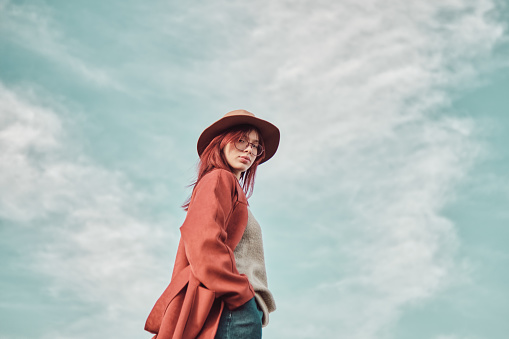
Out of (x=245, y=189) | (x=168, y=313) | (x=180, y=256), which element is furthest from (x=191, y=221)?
(x=245, y=189)

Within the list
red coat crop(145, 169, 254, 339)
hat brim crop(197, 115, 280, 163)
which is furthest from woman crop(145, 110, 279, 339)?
hat brim crop(197, 115, 280, 163)

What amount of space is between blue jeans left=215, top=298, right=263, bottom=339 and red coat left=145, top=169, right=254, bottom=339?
0.04 metres

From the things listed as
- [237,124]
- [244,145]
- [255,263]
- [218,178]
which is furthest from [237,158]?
[255,263]

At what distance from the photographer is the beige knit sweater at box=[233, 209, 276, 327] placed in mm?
3711

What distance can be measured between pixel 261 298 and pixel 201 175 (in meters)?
1.02

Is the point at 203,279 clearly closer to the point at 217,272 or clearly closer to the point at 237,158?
the point at 217,272

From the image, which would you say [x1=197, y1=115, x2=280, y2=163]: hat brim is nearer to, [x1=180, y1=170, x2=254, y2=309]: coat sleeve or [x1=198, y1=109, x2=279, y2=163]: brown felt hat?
[x1=198, y1=109, x2=279, y2=163]: brown felt hat

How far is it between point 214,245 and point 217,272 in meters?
0.17

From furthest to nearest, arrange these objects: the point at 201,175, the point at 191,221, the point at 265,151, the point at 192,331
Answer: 1. the point at 265,151
2. the point at 201,175
3. the point at 191,221
4. the point at 192,331

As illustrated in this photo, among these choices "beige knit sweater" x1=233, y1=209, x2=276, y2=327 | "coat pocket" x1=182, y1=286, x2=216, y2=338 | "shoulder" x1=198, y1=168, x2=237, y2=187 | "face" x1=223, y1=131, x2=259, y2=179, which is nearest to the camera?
"coat pocket" x1=182, y1=286, x2=216, y2=338

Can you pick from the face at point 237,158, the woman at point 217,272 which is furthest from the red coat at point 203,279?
the face at point 237,158

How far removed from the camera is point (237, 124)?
438cm

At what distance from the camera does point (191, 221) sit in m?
3.68

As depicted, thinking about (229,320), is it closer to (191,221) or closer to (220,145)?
(191,221)
